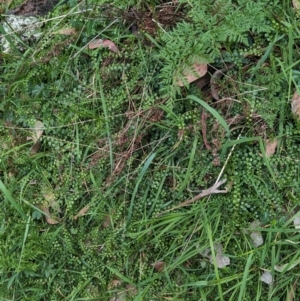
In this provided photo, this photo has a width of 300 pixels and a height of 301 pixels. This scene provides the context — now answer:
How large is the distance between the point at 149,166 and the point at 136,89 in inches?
15.4

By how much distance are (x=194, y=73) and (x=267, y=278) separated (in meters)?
1.00

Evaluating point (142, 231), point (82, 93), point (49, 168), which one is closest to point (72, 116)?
point (82, 93)

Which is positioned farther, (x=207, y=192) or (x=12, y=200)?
(x=12, y=200)

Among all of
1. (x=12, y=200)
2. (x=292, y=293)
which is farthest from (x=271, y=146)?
(x=12, y=200)

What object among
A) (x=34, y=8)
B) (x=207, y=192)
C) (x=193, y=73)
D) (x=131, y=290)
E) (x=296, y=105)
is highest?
(x=34, y=8)

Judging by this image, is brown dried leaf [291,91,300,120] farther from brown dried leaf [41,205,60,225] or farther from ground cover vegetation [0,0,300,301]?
brown dried leaf [41,205,60,225]

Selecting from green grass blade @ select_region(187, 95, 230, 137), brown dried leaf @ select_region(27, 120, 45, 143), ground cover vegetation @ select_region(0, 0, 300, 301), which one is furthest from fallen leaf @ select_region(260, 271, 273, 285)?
brown dried leaf @ select_region(27, 120, 45, 143)

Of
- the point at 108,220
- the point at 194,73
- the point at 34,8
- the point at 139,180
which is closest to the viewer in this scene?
the point at 194,73

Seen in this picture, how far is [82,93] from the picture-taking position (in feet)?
7.54

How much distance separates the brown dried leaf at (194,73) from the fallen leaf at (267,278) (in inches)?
37.7

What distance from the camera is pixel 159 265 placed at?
2174mm

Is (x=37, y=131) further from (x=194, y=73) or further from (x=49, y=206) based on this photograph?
(x=194, y=73)

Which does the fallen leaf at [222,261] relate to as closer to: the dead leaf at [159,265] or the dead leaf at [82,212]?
the dead leaf at [159,265]

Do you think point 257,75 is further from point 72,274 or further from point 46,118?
point 72,274
